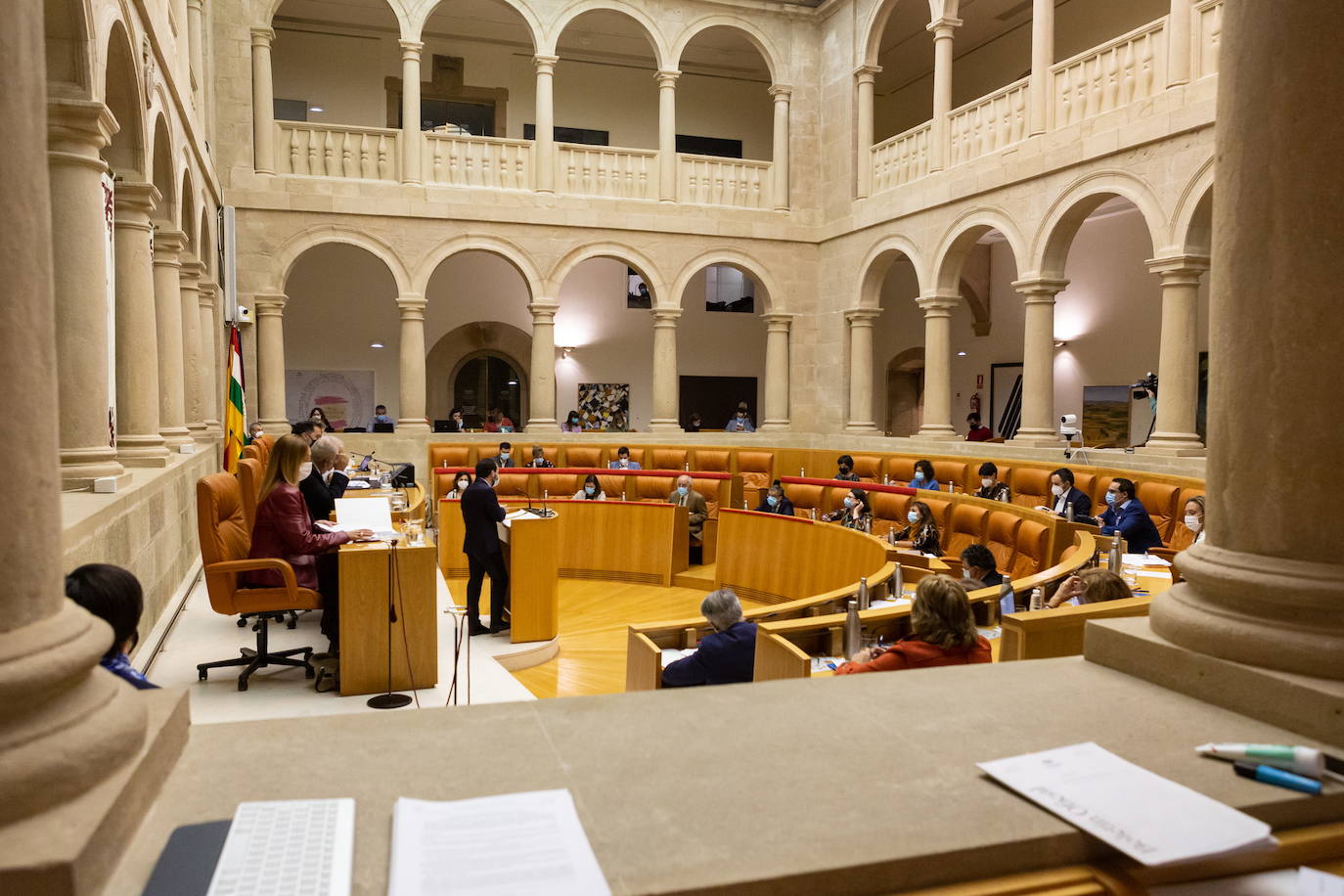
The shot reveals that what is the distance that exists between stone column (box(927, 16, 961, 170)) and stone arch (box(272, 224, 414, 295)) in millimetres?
8126

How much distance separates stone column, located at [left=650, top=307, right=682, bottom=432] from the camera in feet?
52.5

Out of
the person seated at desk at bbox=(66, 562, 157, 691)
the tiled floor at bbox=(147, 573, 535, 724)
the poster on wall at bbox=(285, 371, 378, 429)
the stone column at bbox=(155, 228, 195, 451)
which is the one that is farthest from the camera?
the poster on wall at bbox=(285, 371, 378, 429)

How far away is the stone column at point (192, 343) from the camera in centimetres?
984

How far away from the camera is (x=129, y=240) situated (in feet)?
22.9

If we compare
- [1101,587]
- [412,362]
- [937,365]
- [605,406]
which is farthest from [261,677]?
[605,406]

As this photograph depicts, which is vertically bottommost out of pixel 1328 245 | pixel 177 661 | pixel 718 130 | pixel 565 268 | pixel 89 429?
pixel 177 661

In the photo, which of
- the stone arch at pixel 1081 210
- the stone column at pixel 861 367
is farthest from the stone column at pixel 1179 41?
the stone column at pixel 861 367

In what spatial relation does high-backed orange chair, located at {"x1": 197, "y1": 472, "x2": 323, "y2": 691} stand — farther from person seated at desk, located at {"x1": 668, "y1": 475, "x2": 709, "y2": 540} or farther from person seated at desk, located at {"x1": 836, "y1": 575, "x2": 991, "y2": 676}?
person seated at desk, located at {"x1": 668, "y1": 475, "x2": 709, "y2": 540}

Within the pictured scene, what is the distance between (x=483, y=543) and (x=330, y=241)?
9001mm

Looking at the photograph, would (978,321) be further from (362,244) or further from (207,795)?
(207,795)

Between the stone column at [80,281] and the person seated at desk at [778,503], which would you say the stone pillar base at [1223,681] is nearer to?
the stone column at [80,281]

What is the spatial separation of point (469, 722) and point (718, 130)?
18.5m

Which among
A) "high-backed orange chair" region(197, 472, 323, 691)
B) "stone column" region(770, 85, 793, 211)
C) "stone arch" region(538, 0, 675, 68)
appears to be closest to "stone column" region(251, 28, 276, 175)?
"stone arch" region(538, 0, 675, 68)

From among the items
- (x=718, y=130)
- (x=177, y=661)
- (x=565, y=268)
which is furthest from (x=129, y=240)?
(x=718, y=130)
